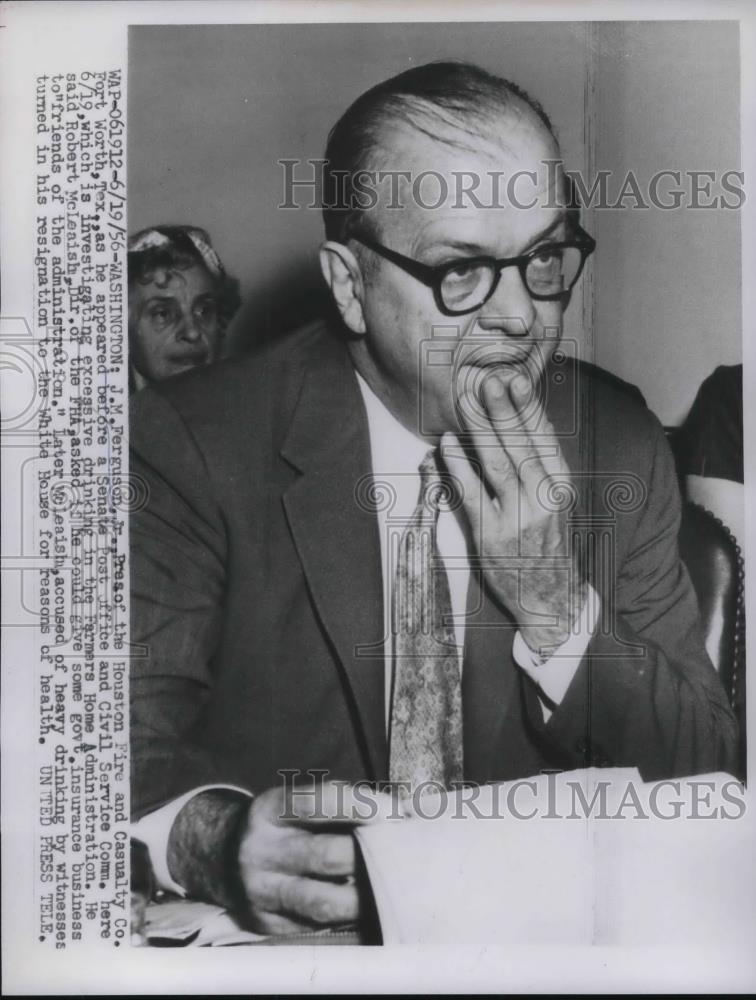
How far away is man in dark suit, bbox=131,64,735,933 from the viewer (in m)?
1.87

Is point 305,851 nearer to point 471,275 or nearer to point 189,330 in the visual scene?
point 189,330

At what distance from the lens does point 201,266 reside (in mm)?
1899

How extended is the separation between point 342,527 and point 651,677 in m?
0.70

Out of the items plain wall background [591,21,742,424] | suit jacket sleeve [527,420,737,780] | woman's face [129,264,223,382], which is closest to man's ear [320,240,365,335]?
woman's face [129,264,223,382]

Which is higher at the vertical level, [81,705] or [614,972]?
[81,705]

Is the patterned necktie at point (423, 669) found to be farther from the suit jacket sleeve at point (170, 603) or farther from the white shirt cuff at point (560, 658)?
the suit jacket sleeve at point (170, 603)

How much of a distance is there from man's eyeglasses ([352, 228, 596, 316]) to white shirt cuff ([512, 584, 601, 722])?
62cm

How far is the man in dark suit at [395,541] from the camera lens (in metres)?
1.87

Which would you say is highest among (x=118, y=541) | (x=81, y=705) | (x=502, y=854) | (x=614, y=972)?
(x=118, y=541)

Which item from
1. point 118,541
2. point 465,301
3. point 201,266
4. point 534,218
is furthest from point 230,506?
point 534,218

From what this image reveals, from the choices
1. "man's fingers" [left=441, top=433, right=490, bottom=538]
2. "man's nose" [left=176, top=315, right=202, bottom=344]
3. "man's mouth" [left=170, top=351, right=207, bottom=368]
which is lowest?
"man's fingers" [left=441, top=433, right=490, bottom=538]

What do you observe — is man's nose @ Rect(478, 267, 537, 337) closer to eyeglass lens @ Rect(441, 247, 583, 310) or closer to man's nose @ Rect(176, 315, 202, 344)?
eyeglass lens @ Rect(441, 247, 583, 310)

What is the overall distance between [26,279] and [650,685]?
1535 millimetres

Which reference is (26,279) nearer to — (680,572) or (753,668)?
(680,572)
